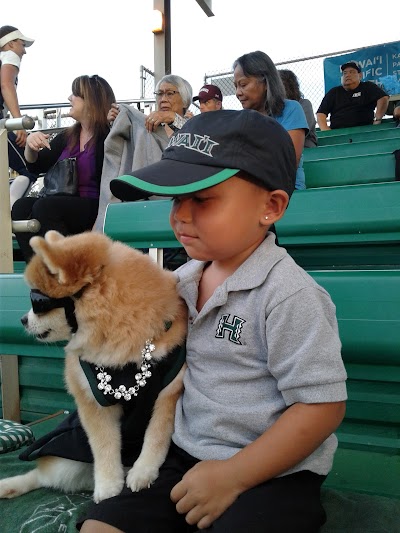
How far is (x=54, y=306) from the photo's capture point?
1.21 metres

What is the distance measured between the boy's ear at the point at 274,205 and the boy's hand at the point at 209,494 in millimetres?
571

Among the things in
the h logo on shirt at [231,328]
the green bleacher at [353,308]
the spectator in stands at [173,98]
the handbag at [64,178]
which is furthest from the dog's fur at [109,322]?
the spectator in stands at [173,98]

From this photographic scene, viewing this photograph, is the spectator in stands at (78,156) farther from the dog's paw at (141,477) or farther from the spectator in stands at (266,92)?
the dog's paw at (141,477)

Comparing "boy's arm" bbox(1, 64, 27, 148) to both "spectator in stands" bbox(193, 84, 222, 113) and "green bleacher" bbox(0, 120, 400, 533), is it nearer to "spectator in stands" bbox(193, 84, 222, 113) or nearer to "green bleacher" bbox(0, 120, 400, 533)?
"spectator in stands" bbox(193, 84, 222, 113)

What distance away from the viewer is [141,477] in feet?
3.88


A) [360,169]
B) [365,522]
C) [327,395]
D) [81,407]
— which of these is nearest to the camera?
[327,395]

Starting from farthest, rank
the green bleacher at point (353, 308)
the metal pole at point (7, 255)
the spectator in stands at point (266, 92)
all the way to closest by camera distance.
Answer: the spectator in stands at point (266, 92) < the metal pole at point (7, 255) < the green bleacher at point (353, 308)

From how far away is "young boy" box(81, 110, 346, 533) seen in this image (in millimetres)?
992

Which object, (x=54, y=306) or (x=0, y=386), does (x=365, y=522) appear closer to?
(x=54, y=306)

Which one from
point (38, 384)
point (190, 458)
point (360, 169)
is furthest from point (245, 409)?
point (360, 169)

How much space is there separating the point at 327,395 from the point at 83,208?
2544 millimetres

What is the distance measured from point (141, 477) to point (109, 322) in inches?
15.9

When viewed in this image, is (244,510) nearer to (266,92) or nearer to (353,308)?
(353,308)

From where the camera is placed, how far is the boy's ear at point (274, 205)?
3.63 feet
